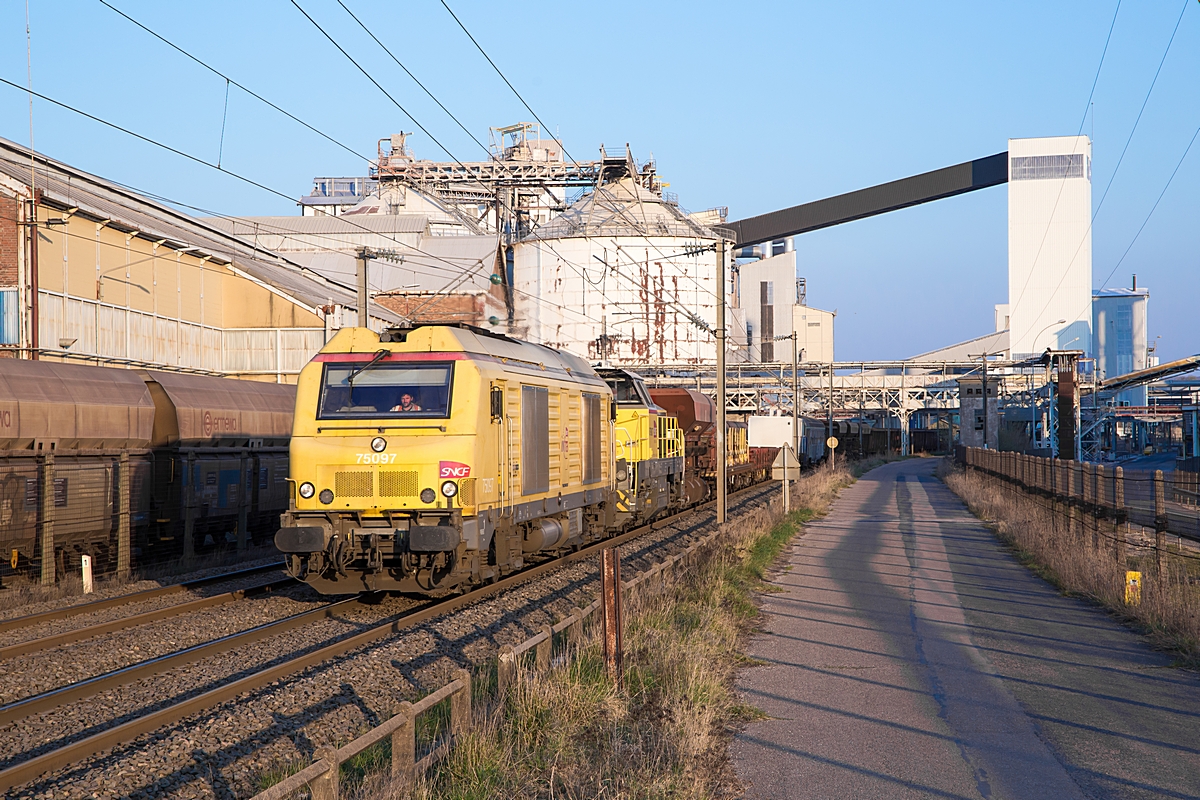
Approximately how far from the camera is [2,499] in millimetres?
15492

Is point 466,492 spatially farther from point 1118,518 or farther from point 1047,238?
point 1047,238

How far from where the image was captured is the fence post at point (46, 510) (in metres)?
16.2

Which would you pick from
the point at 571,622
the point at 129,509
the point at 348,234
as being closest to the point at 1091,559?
the point at 571,622

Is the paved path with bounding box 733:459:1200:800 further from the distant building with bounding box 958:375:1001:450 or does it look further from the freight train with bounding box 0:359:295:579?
the distant building with bounding box 958:375:1001:450

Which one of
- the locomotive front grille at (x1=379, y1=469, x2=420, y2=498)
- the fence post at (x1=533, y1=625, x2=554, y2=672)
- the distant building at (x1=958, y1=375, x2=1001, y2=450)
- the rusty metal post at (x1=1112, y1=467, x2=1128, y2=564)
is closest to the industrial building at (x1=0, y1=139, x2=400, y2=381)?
the locomotive front grille at (x1=379, y1=469, x2=420, y2=498)

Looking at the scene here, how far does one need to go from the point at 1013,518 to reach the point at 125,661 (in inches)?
824

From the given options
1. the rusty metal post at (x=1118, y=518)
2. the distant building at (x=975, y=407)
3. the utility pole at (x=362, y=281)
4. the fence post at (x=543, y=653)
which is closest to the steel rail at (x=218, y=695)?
the fence post at (x=543, y=653)

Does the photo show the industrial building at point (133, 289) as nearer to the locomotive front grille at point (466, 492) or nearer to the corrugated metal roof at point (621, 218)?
the locomotive front grille at point (466, 492)

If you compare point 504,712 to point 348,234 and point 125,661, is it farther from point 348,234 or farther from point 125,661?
point 348,234

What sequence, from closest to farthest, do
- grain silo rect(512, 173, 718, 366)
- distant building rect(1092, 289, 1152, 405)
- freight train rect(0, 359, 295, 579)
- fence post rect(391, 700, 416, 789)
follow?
1. fence post rect(391, 700, 416, 789)
2. freight train rect(0, 359, 295, 579)
3. grain silo rect(512, 173, 718, 366)
4. distant building rect(1092, 289, 1152, 405)

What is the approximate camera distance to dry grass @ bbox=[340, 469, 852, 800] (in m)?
6.72

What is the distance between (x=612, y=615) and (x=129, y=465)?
12178mm

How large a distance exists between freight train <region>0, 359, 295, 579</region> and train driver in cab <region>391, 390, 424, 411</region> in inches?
256

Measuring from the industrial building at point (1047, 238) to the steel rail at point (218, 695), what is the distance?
74.6m
